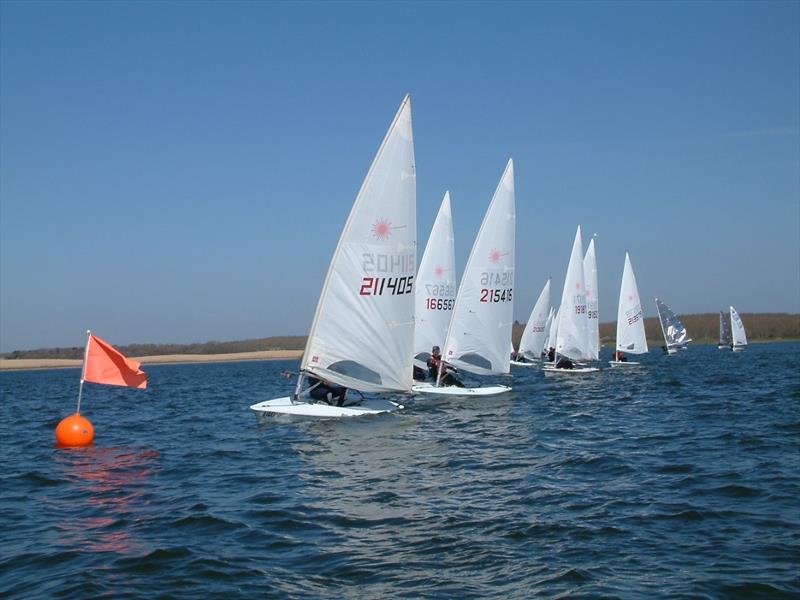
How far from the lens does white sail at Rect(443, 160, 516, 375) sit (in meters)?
26.5

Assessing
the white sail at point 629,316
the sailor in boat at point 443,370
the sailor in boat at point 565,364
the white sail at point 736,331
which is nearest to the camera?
the sailor in boat at point 443,370

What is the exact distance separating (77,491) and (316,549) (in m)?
5.70

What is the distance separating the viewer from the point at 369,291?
1956 cm

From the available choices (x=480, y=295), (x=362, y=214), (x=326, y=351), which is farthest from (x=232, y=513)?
(x=480, y=295)

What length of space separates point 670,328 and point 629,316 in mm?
22484

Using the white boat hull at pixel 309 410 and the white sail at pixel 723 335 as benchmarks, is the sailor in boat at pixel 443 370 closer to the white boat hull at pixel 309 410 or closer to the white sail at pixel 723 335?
Answer: the white boat hull at pixel 309 410

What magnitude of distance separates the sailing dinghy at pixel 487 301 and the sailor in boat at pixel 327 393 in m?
6.04

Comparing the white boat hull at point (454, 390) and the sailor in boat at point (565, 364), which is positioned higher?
the sailor in boat at point (565, 364)

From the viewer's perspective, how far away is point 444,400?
25.6 meters

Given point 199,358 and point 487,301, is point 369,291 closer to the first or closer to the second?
point 487,301

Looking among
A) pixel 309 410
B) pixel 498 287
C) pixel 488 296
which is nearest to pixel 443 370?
pixel 488 296

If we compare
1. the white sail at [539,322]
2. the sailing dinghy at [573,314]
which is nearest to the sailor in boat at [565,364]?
the sailing dinghy at [573,314]

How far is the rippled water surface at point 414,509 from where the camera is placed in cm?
742

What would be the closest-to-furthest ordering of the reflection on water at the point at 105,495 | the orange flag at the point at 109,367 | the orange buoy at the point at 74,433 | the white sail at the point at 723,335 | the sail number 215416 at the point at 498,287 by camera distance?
the reflection on water at the point at 105,495 < the orange flag at the point at 109,367 < the orange buoy at the point at 74,433 < the sail number 215416 at the point at 498,287 < the white sail at the point at 723,335
